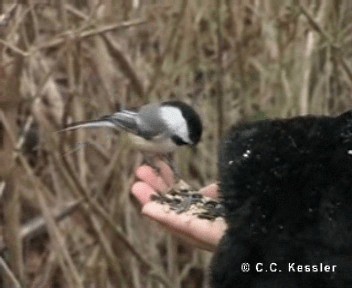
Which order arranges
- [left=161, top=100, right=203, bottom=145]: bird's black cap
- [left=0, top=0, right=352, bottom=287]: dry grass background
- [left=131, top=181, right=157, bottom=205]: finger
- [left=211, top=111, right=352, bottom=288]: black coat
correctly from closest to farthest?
[left=211, top=111, right=352, bottom=288]: black coat < [left=131, top=181, right=157, bottom=205]: finger < [left=161, top=100, right=203, bottom=145]: bird's black cap < [left=0, top=0, right=352, bottom=287]: dry grass background

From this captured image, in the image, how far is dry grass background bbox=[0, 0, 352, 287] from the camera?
1.63m

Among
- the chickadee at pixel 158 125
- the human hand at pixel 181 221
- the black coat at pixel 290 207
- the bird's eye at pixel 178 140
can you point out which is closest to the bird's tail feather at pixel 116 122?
the chickadee at pixel 158 125

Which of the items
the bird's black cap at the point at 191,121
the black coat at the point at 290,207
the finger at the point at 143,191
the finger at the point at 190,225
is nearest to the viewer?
the black coat at the point at 290,207

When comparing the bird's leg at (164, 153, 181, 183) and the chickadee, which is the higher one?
the chickadee

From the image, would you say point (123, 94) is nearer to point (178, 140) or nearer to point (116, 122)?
point (116, 122)

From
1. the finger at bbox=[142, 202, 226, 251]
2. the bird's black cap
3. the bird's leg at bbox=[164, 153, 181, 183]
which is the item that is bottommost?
the finger at bbox=[142, 202, 226, 251]

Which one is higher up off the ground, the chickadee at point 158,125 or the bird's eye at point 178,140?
the chickadee at point 158,125

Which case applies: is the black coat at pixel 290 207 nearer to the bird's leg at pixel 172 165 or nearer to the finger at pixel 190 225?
the finger at pixel 190 225

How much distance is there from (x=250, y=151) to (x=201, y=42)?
1.01m

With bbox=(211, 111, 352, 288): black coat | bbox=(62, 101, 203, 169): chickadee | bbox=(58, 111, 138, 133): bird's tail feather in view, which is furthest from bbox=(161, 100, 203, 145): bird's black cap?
bbox=(211, 111, 352, 288): black coat

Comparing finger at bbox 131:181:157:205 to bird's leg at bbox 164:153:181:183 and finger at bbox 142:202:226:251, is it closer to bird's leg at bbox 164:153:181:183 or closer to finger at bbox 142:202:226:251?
finger at bbox 142:202:226:251

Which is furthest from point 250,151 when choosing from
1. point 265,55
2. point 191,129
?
point 265,55

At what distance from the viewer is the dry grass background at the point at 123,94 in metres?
1.63

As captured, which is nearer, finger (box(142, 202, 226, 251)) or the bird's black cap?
finger (box(142, 202, 226, 251))
